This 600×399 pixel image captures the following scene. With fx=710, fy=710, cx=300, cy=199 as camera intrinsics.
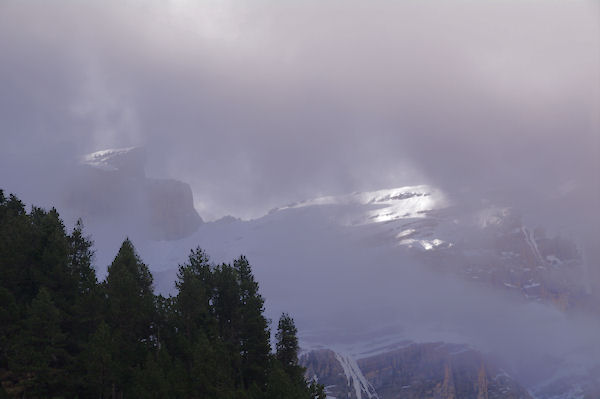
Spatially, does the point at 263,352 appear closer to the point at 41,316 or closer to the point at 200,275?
the point at 200,275

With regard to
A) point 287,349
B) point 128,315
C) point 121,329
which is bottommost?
point 287,349

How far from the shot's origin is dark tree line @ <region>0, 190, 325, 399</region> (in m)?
60.3

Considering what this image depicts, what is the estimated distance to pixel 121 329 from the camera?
234 feet

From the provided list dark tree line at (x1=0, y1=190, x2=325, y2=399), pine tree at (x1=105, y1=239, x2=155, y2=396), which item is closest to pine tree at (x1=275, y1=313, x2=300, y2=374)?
dark tree line at (x1=0, y1=190, x2=325, y2=399)

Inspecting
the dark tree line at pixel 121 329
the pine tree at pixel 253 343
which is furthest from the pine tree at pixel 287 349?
the pine tree at pixel 253 343

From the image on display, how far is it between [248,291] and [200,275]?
609cm

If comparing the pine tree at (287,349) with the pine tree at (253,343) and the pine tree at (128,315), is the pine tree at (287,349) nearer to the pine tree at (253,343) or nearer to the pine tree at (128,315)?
the pine tree at (253,343)

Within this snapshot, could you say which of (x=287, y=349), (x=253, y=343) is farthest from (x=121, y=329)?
(x=287, y=349)

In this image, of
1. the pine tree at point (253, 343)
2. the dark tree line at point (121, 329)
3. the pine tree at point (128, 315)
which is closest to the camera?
the dark tree line at point (121, 329)

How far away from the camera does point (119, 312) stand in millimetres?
71125

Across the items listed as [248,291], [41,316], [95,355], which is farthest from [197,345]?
[248,291]

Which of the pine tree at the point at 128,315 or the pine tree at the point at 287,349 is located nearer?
the pine tree at the point at 128,315

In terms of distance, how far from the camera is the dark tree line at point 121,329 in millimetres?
60312

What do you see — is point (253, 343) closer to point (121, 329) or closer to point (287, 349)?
point (287, 349)
